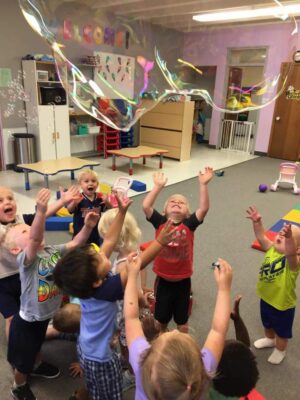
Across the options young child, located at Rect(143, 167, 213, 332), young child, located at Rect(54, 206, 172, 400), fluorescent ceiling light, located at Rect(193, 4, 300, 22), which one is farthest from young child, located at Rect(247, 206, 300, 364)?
fluorescent ceiling light, located at Rect(193, 4, 300, 22)

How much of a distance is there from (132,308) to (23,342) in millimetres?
704

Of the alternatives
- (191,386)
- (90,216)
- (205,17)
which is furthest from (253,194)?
(191,386)

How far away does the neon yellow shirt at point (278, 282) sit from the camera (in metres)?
1.75

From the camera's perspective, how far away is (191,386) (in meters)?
0.84

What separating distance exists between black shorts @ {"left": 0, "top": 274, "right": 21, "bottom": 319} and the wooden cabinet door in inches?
309

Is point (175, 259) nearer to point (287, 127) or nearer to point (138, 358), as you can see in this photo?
point (138, 358)

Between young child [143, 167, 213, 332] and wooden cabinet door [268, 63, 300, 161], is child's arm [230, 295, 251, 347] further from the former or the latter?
wooden cabinet door [268, 63, 300, 161]

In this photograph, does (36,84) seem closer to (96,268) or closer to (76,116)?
(76,116)

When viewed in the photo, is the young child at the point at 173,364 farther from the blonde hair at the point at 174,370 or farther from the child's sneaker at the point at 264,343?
the child's sneaker at the point at 264,343

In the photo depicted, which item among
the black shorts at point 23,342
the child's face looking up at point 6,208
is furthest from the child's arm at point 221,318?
the child's face looking up at point 6,208

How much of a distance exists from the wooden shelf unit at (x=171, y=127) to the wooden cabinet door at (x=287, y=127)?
2.31 m

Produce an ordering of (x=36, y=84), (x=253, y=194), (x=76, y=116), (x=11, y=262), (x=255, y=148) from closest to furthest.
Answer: (x=11, y=262) < (x=253, y=194) < (x=36, y=84) < (x=76, y=116) < (x=255, y=148)

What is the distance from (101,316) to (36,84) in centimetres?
551

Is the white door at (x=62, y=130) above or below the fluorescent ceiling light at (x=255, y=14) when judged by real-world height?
below
